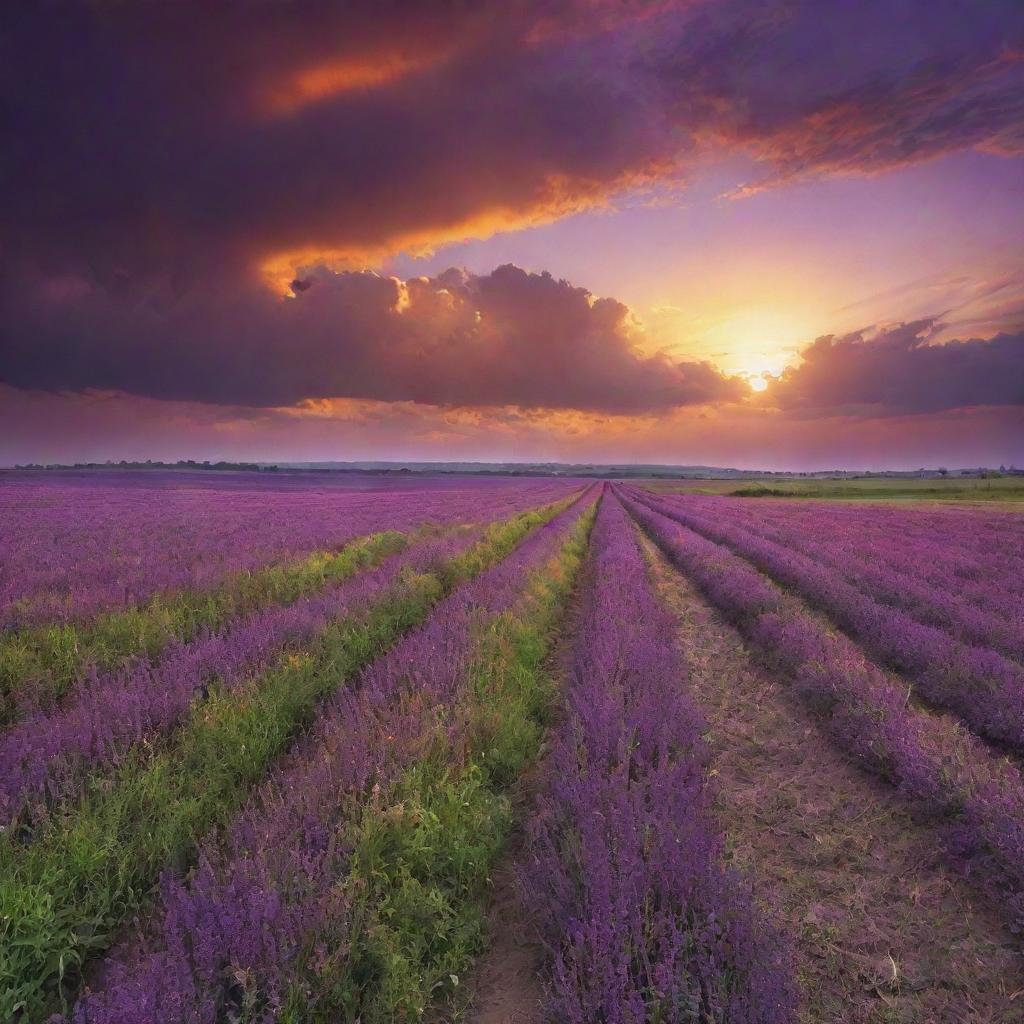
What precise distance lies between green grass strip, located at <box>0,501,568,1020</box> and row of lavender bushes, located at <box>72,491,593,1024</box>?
195 millimetres

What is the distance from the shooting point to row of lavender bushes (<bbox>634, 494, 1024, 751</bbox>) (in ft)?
16.8

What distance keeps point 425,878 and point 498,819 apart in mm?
622

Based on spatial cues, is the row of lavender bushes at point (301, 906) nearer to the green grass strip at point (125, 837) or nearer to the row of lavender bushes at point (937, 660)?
the green grass strip at point (125, 837)

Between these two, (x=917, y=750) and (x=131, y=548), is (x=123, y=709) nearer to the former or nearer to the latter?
(x=917, y=750)

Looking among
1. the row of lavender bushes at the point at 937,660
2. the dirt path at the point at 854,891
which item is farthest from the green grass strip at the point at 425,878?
the row of lavender bushes at the point at 937,660

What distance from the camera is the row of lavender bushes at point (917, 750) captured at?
320 centimetres

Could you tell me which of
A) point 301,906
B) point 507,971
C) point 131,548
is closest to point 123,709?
point 301,906

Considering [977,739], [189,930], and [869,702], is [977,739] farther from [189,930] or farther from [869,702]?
[189,930]

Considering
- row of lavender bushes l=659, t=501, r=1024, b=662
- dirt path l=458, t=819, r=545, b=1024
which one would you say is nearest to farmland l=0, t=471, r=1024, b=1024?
dirt path l=458, t=819, r=545, b=1024

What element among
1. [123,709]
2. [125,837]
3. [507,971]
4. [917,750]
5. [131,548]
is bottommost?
[507,971]

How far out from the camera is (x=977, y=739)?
4.84 m

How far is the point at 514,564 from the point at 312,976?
8.52m

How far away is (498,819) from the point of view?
3.45 m

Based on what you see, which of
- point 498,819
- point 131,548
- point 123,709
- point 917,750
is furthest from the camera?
point 131,548
